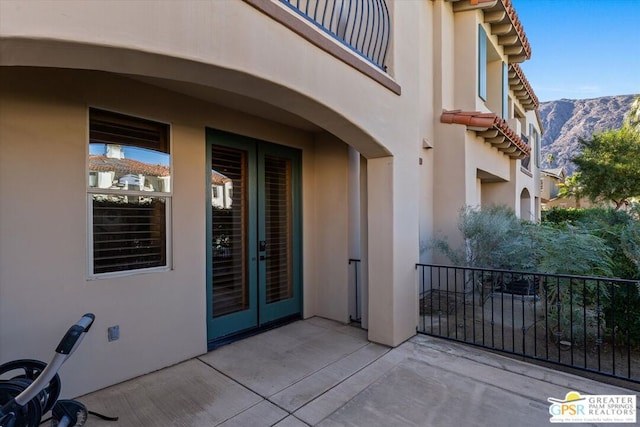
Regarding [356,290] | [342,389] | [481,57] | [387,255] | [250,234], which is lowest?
[342,389]

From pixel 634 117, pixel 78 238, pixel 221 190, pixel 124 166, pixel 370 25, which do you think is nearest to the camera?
pixel 78 238

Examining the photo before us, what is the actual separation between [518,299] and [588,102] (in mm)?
90697

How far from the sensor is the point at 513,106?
436 inches

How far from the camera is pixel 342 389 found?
2924 millimetres

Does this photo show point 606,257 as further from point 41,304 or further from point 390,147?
point 41,304

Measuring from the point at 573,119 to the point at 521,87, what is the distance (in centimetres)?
7942

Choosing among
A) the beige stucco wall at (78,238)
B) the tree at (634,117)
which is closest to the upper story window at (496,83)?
the beige stucco wall at (78,238)

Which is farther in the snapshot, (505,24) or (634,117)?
(634,117)

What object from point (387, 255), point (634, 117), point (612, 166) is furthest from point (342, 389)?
point (634, 117)

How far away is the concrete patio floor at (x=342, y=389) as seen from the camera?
2512 millimetres

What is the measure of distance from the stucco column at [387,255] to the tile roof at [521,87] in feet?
26.4

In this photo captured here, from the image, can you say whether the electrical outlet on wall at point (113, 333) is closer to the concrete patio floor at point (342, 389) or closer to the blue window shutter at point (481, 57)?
the concrete patio floor at point (342, 389)

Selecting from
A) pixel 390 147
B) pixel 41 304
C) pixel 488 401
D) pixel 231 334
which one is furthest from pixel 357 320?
pixel 41 304

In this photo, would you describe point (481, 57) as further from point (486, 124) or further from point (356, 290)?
point (356, 290)
